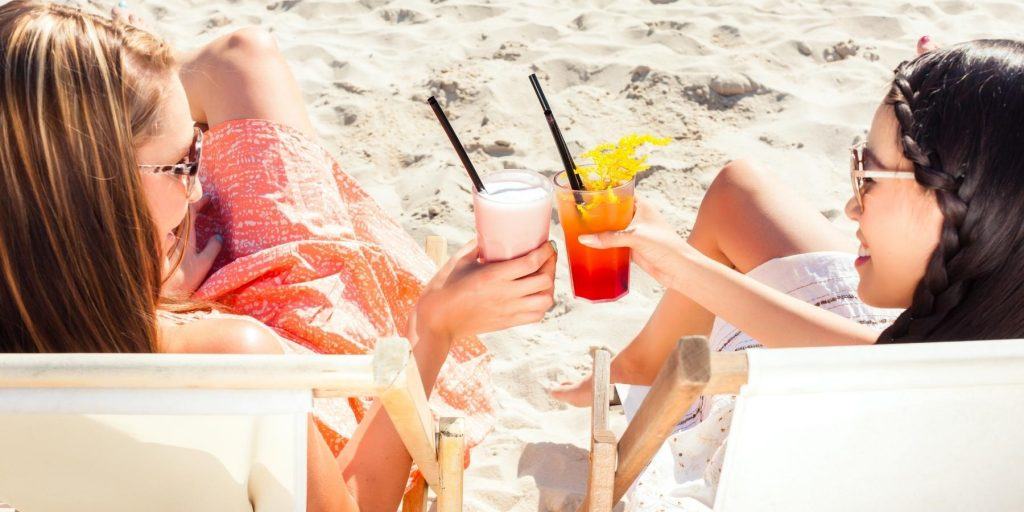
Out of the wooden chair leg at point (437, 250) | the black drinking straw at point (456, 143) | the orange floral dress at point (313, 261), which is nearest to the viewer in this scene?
the black drinking straw at point (456, 143)

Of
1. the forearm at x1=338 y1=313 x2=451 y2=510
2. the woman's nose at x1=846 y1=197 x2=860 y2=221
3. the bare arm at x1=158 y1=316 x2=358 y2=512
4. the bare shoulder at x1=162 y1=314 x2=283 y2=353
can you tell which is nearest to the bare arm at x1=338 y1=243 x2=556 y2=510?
the forearm at x1=338 y1=313 x2=451 y2=510

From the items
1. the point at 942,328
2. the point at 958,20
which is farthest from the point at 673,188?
the point at 958,20

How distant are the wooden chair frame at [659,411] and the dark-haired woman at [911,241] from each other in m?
0.42

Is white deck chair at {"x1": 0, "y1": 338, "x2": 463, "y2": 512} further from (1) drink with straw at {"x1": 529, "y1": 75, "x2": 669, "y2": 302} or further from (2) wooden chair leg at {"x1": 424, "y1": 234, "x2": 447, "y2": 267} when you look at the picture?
(2) wooden chair leg at {"x1": 424, "y1": 234, "x2": 447, "y2": 267}

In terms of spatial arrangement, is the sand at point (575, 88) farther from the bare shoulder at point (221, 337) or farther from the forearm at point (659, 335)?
the bare shoulder at point (221, 337)

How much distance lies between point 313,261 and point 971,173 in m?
1.48

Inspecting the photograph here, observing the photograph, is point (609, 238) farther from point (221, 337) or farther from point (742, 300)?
point (221, 337)

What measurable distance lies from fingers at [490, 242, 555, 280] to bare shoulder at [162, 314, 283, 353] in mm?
488

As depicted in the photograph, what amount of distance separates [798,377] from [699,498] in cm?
77

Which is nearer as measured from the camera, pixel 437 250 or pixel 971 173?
pixel 971 173

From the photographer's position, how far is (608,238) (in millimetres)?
1872

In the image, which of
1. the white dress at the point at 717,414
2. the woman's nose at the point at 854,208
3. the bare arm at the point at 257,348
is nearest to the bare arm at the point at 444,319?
the bare arm at the point at 257,348

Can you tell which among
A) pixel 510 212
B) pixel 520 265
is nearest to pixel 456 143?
pixel 510 212

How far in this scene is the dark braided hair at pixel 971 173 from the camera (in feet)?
4.86
